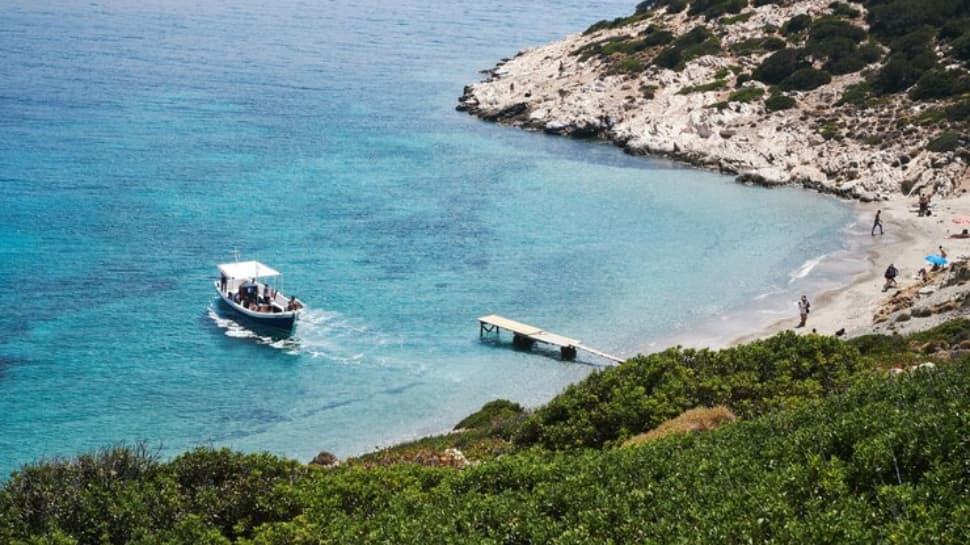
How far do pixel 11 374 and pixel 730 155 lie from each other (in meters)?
60.4

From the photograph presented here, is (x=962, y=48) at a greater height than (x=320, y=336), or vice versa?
(x=962, y=48)

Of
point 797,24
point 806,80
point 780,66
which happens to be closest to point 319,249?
point 806,80

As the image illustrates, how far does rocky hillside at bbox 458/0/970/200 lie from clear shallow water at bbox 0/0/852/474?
431cm

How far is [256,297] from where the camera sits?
52.7 meters

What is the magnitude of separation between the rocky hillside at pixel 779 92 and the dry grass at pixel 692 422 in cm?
5329

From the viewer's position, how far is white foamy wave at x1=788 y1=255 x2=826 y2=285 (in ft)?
193

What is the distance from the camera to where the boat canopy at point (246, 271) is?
53231 mm

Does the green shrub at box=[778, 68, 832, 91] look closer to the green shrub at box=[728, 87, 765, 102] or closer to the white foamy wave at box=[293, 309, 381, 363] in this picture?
the green shrub at box=[728, 87, 765, 102]

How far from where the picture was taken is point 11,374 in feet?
145

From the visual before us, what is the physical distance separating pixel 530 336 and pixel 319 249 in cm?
1936

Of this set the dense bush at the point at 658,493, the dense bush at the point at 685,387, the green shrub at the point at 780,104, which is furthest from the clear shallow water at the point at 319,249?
the dense bush at the point at 658,493

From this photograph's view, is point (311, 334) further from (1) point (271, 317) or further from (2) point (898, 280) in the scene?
(2) point (898, 280)

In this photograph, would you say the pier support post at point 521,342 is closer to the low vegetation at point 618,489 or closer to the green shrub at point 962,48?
the low vegetation at point 618,489

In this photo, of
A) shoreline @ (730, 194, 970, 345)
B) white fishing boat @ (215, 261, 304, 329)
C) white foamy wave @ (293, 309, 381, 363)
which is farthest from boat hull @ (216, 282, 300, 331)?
shoreline @ (730, 194, 970, 345)
